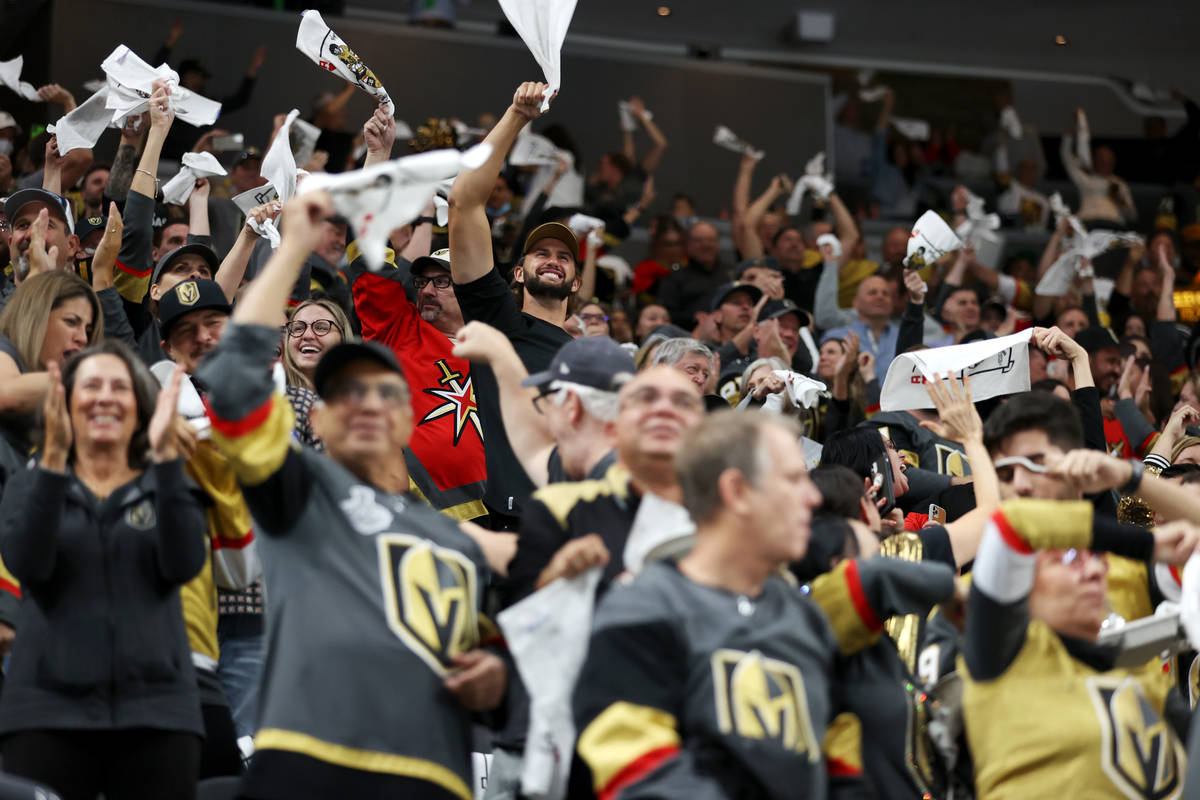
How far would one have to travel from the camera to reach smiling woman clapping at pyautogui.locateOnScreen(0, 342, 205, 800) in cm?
323

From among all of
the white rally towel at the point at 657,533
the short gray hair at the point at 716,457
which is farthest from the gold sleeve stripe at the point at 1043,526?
the white rally towel at the point at 657,533

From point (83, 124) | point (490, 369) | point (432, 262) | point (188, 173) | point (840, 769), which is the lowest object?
point (840, 769)

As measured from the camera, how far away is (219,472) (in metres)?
3.74

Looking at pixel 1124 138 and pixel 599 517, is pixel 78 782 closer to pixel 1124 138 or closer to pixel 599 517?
pixel 599 517

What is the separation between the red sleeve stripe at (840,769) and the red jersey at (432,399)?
231 centimetres

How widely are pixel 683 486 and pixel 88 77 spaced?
9.52 metres

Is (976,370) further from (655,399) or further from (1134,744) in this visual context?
→ (655,399)

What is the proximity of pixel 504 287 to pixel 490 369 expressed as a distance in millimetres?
398

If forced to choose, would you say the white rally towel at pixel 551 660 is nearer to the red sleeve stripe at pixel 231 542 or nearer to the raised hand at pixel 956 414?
the red sleeve stripe at pixel 231 542

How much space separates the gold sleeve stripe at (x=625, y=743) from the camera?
8.60ft

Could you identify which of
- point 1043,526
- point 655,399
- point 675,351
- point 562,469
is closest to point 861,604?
point 1043,526

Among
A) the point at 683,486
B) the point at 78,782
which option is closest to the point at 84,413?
the point at 78,782

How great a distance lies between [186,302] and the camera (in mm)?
4777

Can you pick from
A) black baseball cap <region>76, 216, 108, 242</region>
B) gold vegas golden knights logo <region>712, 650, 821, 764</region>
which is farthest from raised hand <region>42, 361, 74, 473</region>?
black baseball cap <region>76, 216, 108, 242</region>
